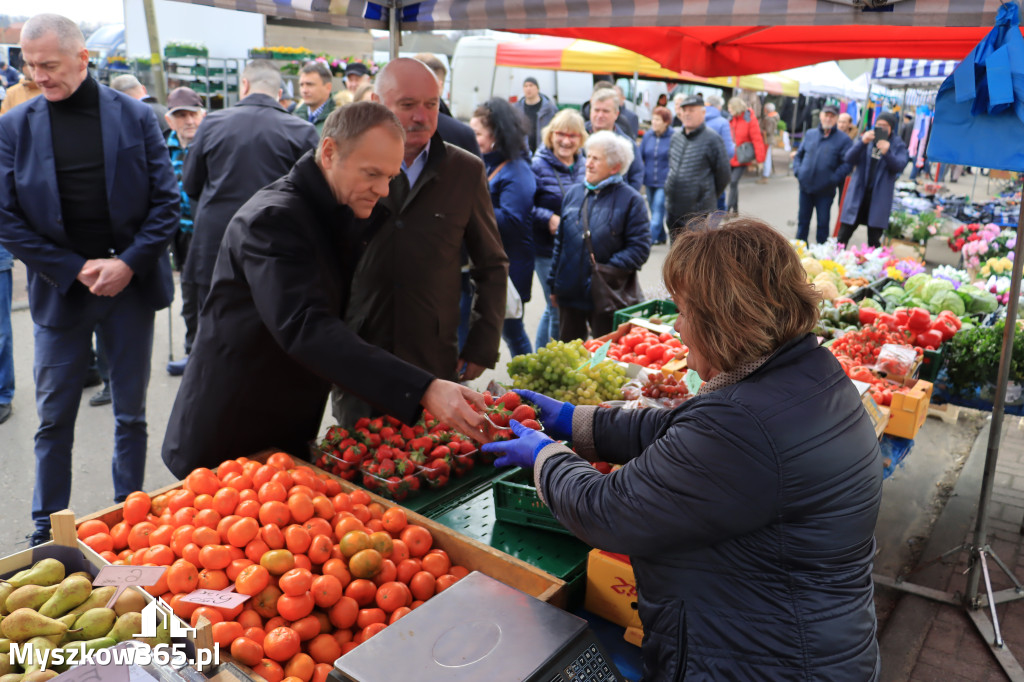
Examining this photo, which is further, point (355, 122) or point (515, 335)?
point (515, 335)

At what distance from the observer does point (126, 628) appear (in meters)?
1.55

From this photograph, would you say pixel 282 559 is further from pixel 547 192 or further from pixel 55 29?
pixel 547 192

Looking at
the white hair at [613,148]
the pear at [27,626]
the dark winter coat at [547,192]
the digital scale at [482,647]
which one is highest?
the white hair at [613,148]

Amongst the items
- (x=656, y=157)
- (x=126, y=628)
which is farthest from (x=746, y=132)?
(x=126, y=628)

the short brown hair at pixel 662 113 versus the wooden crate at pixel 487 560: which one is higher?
the short brown hair at pixel 662 113

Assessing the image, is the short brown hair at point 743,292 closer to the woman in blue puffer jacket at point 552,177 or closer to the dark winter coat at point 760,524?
the dark winter coat at point 760,524

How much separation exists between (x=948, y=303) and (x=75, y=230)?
5315 millimetres

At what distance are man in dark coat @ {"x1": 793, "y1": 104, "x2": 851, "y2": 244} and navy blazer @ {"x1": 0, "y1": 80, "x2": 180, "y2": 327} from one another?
8860mm

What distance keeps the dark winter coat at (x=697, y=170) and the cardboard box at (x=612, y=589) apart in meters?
6.91

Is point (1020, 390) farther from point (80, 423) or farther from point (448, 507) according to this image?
point (80, 423)

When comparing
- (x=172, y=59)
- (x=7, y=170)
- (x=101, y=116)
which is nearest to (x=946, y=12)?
(x=101, y=116)

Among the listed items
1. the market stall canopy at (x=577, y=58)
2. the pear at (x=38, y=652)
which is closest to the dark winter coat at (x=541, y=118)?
the market stall canopy at (x=577, y=58)

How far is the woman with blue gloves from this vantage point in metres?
1.44

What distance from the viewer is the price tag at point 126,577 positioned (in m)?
1.65
